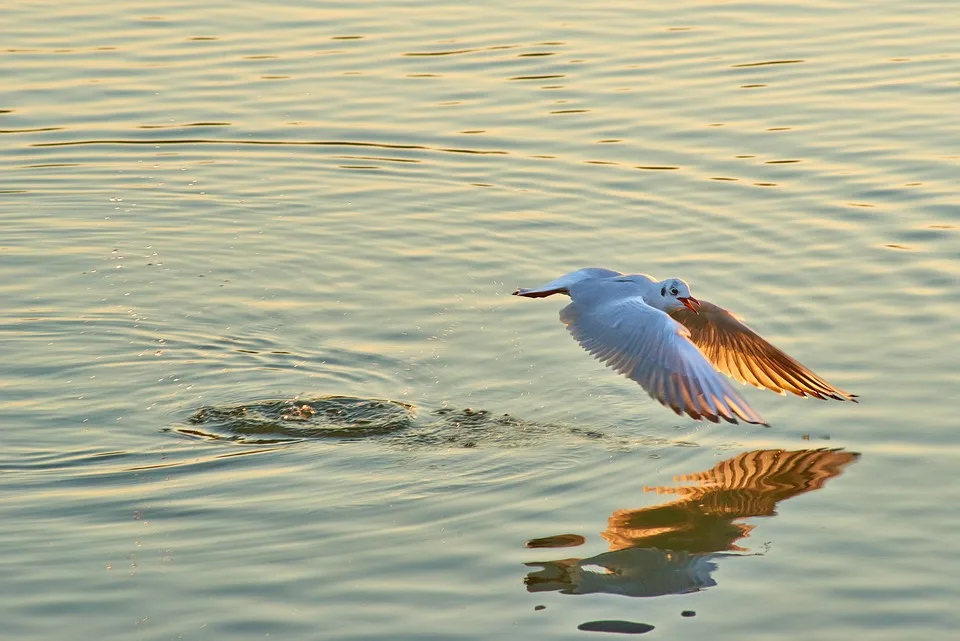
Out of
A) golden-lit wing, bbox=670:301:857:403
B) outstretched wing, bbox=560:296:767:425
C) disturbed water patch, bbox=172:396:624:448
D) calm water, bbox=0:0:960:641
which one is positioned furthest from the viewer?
golden-lit wing, bbox=670:301:857:403

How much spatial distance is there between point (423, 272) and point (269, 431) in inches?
107

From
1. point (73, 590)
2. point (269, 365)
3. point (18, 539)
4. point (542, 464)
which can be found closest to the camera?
point (73, 590)

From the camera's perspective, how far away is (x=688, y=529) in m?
7.41

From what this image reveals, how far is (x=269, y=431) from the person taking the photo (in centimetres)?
842

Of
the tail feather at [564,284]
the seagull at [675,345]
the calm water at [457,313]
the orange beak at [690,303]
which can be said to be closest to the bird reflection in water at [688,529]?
the calm water at [457,313]

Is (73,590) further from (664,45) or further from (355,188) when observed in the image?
(664,45)

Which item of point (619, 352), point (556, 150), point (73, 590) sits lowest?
point (73, 590)

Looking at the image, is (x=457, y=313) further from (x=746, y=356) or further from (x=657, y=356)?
(x=657, y=356)

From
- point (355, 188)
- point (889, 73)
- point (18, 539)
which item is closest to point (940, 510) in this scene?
point (18, 539)

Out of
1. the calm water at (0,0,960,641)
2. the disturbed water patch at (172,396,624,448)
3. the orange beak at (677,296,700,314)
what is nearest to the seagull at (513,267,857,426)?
the orange beak at (677,296,700,314)

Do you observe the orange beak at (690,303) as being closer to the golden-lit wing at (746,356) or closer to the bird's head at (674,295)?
the bird's head at (674,295)

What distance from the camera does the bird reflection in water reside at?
674 centimetres

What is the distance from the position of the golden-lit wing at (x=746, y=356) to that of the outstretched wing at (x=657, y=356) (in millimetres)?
728

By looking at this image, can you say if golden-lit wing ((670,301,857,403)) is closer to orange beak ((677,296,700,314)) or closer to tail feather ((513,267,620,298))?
orange beak ((677,296,700,314))
